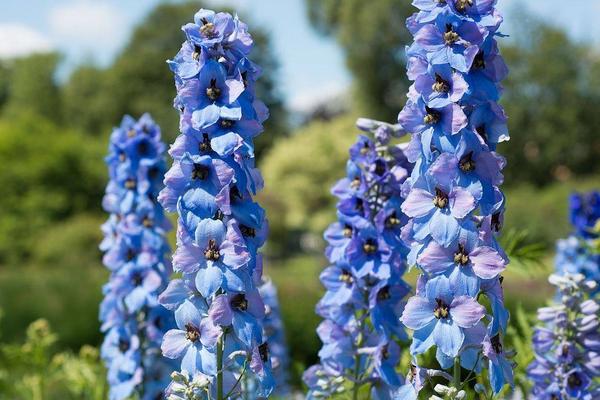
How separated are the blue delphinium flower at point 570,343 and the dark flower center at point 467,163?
1.09 metres

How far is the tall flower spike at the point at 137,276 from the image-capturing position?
4.09m

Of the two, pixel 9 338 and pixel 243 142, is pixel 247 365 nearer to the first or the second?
pixel 243 142

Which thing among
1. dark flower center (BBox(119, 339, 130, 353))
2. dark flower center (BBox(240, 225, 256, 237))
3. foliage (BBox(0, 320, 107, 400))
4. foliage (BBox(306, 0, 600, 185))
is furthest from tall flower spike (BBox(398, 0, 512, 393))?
foliage (BBox(306, 0, 600, 185))

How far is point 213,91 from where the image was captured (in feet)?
8.48

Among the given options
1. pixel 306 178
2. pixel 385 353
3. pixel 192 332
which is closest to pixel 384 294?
pixel 385 353

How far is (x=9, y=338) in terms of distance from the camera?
1222cm

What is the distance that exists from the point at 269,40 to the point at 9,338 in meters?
38.7

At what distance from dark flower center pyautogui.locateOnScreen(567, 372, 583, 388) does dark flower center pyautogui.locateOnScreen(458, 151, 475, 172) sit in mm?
1356

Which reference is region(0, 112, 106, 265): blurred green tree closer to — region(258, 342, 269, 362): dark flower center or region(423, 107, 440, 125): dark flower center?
region(258, 342, 269, 362): dark flower center

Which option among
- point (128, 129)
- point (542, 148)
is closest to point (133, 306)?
point (128, 129)

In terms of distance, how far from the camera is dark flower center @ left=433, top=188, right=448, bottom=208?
243cm

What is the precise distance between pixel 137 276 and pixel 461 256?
2.17 m

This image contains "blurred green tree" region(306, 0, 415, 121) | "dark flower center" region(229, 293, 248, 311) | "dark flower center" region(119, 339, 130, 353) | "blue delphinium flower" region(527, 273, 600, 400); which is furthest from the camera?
"blurred green tree" region(306, 0, 415, 121)

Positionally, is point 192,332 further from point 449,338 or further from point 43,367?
point 43,367
